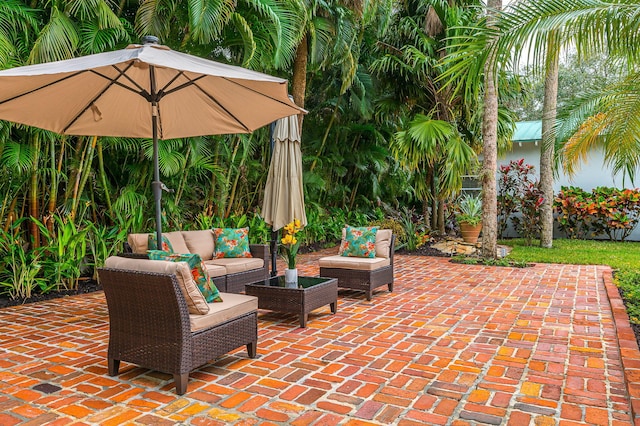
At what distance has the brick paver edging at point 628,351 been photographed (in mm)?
2703

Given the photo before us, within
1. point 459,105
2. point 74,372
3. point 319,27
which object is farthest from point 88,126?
point 459,105

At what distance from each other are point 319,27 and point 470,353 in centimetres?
616

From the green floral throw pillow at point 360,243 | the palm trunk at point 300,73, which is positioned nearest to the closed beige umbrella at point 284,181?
the green floral throw pillow at point 360,243

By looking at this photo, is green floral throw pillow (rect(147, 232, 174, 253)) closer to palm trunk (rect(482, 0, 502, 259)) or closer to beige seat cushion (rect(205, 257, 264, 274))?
beige seat cushion (rect(205, 257, 264, 274))

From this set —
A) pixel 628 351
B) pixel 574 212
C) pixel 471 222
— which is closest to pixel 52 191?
pixel 628 351

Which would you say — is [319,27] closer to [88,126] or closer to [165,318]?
[88,126]

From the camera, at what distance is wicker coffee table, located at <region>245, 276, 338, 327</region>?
4.29m

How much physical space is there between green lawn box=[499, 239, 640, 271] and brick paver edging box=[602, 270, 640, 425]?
2.89m

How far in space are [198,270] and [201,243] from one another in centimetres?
255

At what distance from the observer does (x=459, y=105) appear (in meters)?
10.6

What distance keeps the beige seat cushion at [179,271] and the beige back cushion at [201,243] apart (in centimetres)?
247

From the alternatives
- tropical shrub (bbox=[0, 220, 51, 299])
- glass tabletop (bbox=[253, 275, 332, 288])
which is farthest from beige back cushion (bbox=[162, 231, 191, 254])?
tropical shrub (bbox=[0, 220, 51, 299])

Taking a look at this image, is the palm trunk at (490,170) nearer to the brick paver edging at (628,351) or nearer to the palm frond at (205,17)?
the brick paver edging at (628,351)

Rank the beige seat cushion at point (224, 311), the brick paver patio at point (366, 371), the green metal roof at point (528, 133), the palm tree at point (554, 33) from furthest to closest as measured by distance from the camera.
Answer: the green metal roof at point (528, 133), the palm tree at point (554, 33), the beige seat cushion at point (224, 311), the brick paver patio at point (366, 371)
